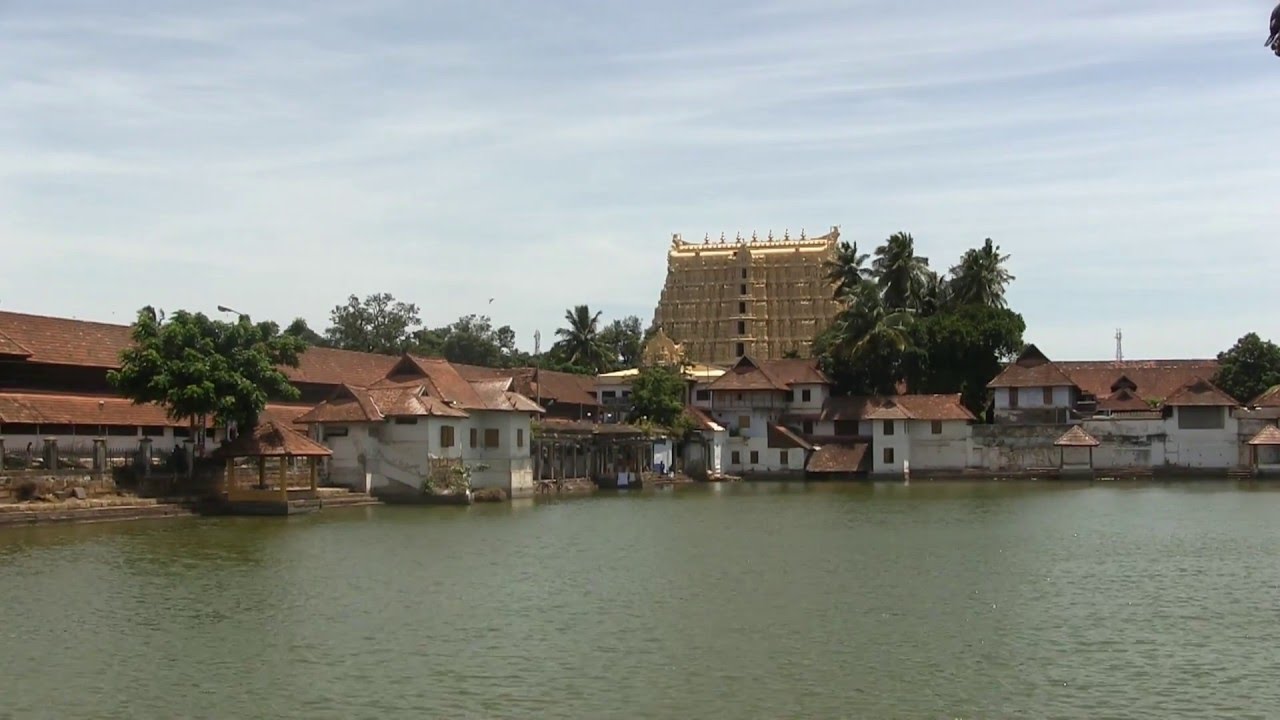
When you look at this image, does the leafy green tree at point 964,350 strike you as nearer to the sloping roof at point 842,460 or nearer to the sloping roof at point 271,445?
the sloping roof at point 842,460

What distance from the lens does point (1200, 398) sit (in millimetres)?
66750

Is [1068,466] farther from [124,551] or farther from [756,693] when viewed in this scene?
[756,693]

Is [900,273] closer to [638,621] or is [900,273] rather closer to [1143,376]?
[1143,376]

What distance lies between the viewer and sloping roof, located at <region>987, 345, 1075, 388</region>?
2840 inches

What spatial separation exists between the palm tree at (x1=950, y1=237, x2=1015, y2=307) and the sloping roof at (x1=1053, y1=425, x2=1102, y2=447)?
1292cm

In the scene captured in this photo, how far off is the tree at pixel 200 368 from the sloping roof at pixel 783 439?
37.1 meters

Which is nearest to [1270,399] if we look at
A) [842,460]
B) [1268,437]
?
[1268,437]

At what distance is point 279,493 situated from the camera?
141ft

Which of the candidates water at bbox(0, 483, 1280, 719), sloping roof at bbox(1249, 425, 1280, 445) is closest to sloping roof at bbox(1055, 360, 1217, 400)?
sloping roof at bbox(1249, 425, 1280, 445)

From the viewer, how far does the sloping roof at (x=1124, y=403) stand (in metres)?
74.5

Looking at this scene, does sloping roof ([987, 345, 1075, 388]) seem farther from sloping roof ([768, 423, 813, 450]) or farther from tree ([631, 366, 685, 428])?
tree ([631, 366, 685, 428])

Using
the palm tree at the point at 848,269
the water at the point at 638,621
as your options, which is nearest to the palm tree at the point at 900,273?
the palm tree at the point at 848,269

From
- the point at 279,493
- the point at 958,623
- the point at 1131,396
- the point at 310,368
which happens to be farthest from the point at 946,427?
the point at 958,623

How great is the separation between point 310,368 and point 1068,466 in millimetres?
39171
